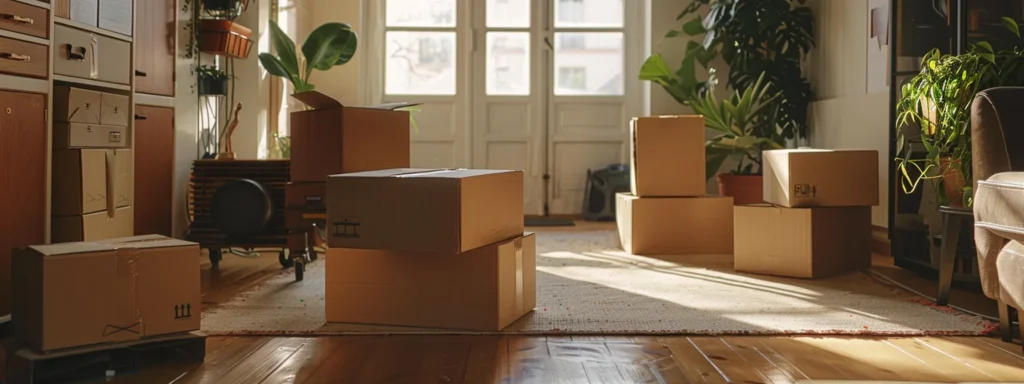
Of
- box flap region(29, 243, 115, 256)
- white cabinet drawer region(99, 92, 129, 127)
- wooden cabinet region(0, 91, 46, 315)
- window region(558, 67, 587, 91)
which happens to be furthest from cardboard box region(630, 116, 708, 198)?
box flap region(29, 243, 115, 256)

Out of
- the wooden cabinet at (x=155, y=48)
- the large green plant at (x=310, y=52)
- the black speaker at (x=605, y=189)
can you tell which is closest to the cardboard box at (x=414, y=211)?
the wooden cabinet at (x=155, y=48)

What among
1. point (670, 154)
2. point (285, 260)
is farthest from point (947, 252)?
point (285, 260)

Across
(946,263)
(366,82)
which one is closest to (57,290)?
(946,263)

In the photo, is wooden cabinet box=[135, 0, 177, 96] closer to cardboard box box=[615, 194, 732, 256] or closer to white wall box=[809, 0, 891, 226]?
cardboard box box=[615, 194, 732, 256]

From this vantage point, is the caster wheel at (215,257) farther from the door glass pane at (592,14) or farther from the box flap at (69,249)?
the door glass pane at (592,14)

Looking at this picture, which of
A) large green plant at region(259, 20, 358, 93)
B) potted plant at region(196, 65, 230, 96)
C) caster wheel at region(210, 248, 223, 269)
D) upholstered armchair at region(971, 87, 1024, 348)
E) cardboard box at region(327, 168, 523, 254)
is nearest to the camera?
upholstered armchair at region(971, 87, 1024, 348)

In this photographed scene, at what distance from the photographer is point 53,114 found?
2812 millimetres

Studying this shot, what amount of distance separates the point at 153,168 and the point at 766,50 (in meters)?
3.49

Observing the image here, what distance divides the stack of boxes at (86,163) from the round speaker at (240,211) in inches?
25.1

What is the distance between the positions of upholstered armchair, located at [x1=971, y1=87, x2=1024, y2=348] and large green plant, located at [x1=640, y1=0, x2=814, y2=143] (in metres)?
2.89

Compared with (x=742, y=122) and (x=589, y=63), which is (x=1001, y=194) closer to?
(x=742, y=122)

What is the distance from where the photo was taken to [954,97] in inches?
114

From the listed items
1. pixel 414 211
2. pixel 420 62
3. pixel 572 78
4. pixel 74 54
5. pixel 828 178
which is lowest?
pixel 414 211

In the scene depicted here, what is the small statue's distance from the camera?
4090 mm
